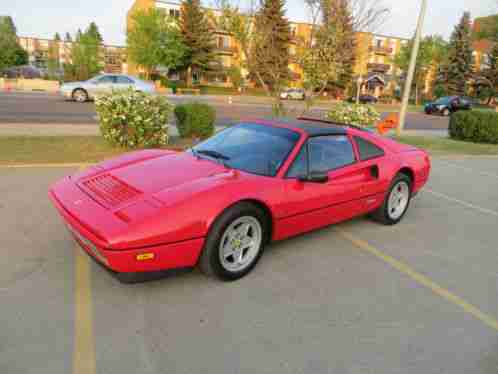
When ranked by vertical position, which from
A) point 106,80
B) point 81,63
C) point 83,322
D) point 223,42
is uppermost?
point 223,42

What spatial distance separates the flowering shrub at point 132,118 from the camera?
8.23 meters

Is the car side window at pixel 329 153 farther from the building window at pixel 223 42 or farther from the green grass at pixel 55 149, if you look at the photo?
the building window at pixel 223 42

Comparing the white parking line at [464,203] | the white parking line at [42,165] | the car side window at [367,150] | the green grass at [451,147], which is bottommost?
the white parking line at [464,203]

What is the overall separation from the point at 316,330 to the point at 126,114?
22.2 ft

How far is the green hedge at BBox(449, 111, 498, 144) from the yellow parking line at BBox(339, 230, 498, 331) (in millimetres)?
11942

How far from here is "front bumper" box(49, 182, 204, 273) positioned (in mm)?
2801

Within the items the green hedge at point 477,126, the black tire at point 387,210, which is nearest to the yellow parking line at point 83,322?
the black tire at point 387,210

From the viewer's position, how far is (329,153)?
13.9 feet

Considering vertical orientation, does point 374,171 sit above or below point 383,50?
below

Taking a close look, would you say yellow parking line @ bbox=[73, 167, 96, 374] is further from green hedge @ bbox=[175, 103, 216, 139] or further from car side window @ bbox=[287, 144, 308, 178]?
green hedge @ bbox=[175, 103, 216, 139]

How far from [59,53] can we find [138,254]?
6558cm

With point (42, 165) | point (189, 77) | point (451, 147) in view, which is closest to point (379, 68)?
point (189, 77)

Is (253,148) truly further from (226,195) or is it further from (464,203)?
(464,203)

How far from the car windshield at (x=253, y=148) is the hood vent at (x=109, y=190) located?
0.95m
